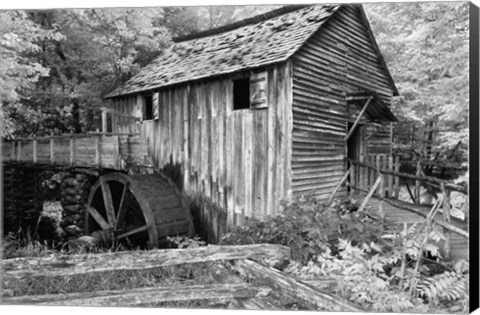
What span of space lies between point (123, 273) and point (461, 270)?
370 cm

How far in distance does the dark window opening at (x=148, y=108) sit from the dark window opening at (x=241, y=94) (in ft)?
7.28

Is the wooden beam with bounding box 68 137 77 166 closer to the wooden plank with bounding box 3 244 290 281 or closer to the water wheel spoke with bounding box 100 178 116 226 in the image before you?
the water wheel spoke with bounding box 100 178 116 226

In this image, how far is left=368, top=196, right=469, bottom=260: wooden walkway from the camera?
435 centimetres

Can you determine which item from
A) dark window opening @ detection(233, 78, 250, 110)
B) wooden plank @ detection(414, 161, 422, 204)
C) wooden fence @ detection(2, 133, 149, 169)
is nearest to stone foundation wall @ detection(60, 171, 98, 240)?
wooden fence @ detection(2, 133, 149, 169)

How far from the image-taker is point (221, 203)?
747cm

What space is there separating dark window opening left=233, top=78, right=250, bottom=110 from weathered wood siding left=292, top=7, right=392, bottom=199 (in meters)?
0.99

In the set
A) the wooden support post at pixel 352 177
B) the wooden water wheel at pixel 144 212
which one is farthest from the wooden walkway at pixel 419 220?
the wooden water wheel at pixel 144 212

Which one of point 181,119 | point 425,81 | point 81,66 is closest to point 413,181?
point 425,81

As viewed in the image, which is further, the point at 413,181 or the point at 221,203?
the point at 221,203

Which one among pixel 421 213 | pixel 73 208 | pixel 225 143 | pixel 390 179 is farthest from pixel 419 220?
pixel 73 208

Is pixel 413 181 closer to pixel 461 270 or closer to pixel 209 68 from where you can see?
pixel 461 270

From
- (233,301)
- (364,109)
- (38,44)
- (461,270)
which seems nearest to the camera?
(461,270)

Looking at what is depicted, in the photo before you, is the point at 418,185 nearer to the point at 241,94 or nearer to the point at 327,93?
the point at 327,93

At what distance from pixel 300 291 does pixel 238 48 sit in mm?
4339
